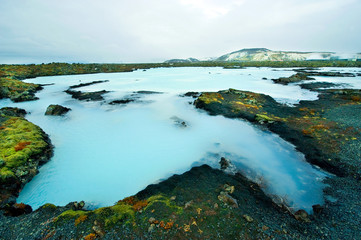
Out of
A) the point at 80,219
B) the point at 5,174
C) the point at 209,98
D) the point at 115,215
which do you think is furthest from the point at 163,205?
the point at 209,98

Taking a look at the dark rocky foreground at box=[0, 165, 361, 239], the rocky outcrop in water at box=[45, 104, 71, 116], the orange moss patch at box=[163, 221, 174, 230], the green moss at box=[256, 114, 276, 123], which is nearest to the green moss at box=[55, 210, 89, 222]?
the dark rocky foreground at box=[0, 165, 361, 239]

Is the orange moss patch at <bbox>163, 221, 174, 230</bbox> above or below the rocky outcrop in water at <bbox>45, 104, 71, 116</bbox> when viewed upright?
below

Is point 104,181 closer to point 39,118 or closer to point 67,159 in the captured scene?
point 67,159

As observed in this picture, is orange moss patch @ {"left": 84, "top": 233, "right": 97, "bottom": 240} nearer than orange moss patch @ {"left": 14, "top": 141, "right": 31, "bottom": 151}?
Yes

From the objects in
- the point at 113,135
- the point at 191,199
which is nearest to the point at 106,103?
the point at 113,135

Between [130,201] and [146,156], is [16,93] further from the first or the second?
[130,201]

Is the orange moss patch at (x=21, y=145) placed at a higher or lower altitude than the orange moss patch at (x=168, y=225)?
higher

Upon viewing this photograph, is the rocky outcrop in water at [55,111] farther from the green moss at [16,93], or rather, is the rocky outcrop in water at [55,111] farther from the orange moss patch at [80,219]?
the orange moss patch at [80,219]

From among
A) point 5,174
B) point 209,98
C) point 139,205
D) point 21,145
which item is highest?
point 209,98

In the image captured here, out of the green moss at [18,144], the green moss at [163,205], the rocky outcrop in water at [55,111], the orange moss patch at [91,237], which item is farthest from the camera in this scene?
the rocky outcrop in water at [55,111]

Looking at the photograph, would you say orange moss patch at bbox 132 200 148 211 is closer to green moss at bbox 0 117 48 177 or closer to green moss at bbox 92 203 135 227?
green moss at bbox 92 203 135 227

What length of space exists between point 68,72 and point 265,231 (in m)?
110

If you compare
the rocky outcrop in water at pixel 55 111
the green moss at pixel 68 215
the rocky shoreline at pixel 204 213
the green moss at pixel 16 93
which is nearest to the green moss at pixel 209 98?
the rocky shoreline at pixel 204 213

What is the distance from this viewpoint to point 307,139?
50.5ft
